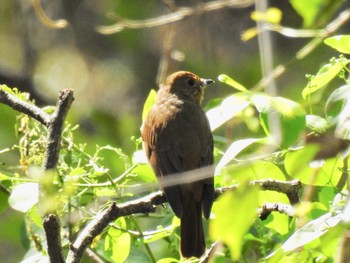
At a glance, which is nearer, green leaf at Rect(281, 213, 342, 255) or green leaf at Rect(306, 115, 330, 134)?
green leaf at Rect(281, 213, 342, 255)

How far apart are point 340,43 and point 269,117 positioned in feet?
1.29

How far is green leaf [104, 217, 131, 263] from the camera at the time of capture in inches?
127

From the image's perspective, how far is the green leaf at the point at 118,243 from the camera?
3.23 m

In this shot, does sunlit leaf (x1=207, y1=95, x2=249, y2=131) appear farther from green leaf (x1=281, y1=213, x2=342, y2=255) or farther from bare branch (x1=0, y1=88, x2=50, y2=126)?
bare branch (x1=0, y1=88, x2=50, y2=126)

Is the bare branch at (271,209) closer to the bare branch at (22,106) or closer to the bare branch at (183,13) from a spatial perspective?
the bare branch at (183,13)

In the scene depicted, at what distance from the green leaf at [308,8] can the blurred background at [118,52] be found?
7153 millimetres

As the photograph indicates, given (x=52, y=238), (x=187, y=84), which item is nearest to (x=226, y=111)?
(x=52, y=238)

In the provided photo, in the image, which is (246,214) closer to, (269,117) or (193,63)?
(269,117)

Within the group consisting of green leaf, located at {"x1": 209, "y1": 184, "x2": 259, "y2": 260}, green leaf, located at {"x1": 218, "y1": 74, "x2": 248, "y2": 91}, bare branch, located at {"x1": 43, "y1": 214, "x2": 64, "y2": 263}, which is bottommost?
green leaf, located at {"x1": 209, "y1": 184, "x2": 259, "y2": 260}

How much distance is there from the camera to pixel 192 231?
3.88m

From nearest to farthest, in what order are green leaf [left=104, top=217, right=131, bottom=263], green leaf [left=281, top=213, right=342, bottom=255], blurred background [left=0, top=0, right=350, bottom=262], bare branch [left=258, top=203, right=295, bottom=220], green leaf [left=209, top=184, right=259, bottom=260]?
green leaf [left=209, top=184, right=259, bottom=260], green leaf [left=281, top=213, right=342, bottom=255], bare branch [left=258, top=203, right=295, bottom=220], green leaf [left=104, top=217, right=131, bottom=263], blurred background [left=0, top=0, right=350, bottom=262]

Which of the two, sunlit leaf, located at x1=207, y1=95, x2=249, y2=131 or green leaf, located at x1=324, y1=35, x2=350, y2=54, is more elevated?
green leaf, located at x1=324, y1=35, x2=350, y2=54

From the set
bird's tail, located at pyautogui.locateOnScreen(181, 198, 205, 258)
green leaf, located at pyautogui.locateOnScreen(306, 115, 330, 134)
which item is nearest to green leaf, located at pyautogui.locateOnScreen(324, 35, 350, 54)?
green leaf, located at pyautogui.locateOnScreen(306, 115, 330, 134)

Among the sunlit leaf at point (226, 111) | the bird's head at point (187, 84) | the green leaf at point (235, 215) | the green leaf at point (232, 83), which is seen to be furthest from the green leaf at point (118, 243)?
the bird's head at point (187, 84)
